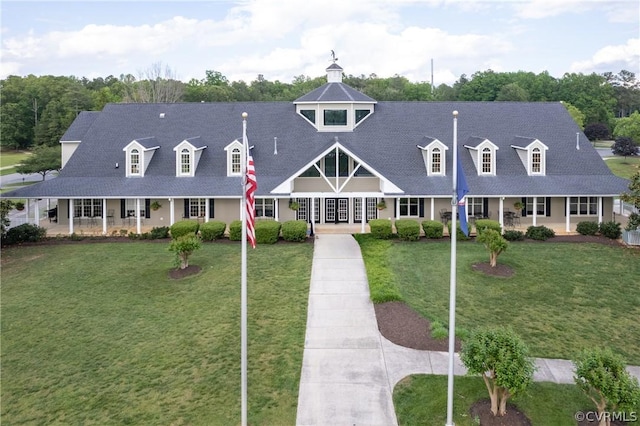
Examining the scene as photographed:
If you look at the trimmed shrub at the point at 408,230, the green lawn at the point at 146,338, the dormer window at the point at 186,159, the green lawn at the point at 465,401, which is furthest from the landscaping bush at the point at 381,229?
the green lawn at the point at 465,401

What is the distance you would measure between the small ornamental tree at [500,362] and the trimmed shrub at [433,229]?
50.4 feet

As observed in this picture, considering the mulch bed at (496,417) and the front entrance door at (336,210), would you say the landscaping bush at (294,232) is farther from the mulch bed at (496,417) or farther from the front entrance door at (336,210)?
the mulch bed at (496,417)

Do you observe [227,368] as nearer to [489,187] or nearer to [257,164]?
[257,164]

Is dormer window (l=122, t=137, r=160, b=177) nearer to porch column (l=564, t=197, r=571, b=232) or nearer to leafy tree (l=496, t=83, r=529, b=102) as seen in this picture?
porch column (l=564, t=197, r=571, b=232)

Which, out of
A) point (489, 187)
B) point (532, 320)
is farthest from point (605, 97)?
point (532, 320)

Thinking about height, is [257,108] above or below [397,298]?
above

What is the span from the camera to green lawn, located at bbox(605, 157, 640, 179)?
55619 mm

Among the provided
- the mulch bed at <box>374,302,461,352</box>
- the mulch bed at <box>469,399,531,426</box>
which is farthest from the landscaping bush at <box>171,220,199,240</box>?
the mulch bed at <box>469,399,531,426</box>

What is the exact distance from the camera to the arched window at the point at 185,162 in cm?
3064

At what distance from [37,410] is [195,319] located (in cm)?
574

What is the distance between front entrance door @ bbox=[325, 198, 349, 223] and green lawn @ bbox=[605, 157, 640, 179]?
1487 inches

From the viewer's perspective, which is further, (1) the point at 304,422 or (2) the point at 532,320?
(2) the point at 532,320

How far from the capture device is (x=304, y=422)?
11539 millimetres

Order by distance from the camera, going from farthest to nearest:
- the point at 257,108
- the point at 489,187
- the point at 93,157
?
1. the point at 257,108
2. the point at 93,157
3. the point at 489,187
